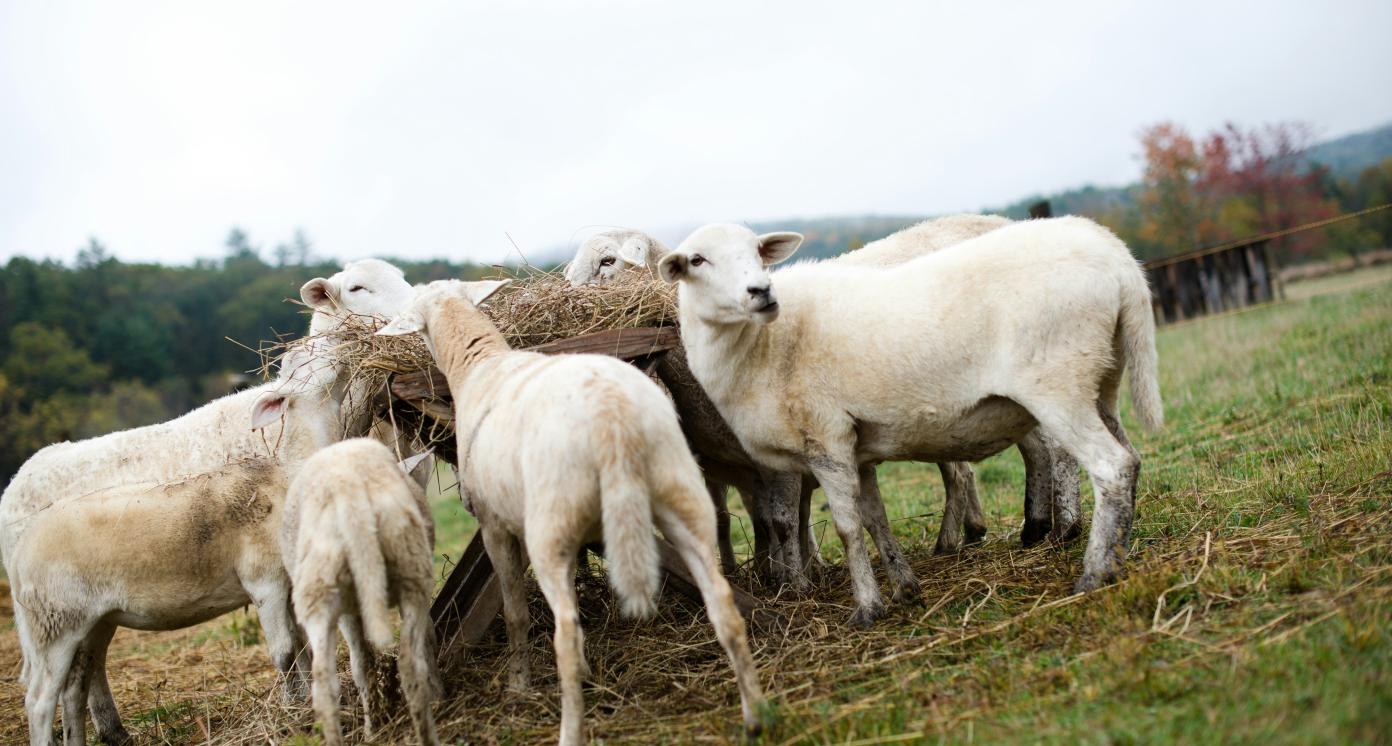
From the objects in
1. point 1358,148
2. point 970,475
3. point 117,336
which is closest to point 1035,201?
point 970,475

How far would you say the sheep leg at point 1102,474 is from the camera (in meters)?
5.16

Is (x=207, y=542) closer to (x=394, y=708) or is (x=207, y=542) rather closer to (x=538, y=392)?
(x=394, y=708)

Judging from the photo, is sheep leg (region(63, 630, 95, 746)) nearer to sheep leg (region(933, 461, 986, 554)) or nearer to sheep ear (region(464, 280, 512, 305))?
sheep ear (region(464, 280, 512, 305))

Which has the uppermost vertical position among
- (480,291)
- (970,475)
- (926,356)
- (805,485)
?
(480,291)

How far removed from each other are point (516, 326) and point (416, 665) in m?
2.73

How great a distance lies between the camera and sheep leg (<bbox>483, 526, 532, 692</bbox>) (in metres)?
5.44

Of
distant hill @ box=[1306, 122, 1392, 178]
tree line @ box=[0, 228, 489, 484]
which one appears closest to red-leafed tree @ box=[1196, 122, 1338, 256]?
tree line @ box=[0, 228, 489, 484]

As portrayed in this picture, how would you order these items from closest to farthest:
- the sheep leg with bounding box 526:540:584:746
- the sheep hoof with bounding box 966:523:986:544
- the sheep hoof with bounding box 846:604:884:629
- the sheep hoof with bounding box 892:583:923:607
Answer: the sheep leg with bounding box 526:540:584:746, the sheep hoof with bounding box 846:604:884:629, the sheep hoof with bounding box 892:583:923:607, the sheep hoof with bounding box 966:523:986:544

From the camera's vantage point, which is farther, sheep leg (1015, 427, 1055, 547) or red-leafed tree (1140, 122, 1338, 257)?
red-leafed tree (1140, 122, 1338, 257)

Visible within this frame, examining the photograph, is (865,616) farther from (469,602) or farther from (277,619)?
→ (277,619)

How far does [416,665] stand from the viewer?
471 centimetres

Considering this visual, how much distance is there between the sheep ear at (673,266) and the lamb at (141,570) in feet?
9.70

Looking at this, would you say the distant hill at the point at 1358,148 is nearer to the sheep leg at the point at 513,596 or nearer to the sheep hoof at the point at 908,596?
the sheep hoof at the point at 908,596

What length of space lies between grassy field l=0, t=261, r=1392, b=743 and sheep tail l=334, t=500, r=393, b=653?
38.0 inches
